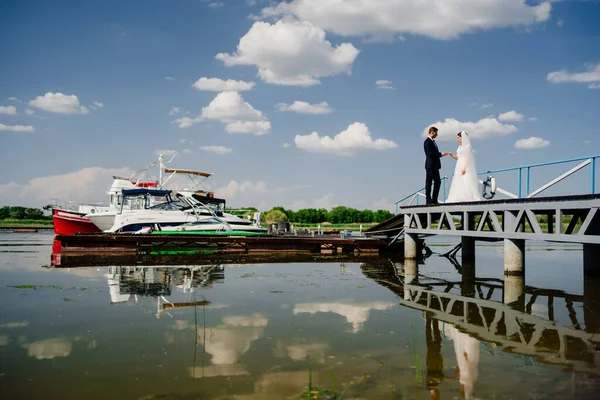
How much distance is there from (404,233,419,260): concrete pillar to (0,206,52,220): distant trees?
125941 mm

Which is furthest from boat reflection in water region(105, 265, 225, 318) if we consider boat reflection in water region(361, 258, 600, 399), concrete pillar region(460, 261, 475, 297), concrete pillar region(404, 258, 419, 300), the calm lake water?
concrete pillar region(460, 261, 475, 297)

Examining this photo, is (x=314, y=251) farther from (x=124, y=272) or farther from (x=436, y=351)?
(x=436, y=351)

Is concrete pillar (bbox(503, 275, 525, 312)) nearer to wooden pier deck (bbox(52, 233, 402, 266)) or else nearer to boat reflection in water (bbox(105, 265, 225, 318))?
boat reflection in water (bbox(105, 265, 225, 318))

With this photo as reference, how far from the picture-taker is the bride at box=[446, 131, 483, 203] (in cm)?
1558

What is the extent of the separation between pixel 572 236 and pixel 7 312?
1242cm

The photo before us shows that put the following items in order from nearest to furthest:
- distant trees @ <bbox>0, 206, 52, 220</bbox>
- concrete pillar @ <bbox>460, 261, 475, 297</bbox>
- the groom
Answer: concrete pillar @ <bbox>460, 261, 475, 297</bbox> < the groom < distant trees @ <bbox>0, 206, 52, 220</bbox>

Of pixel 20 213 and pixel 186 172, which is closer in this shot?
pixel 186 172

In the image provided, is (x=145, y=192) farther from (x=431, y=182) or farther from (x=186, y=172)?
(x=431, y=182)

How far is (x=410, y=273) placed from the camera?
15.7 m

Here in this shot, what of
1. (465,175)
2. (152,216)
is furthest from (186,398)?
(152,216)

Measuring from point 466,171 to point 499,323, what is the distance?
861cm

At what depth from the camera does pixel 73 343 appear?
662 cm

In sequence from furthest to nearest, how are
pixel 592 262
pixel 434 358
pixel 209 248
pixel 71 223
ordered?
pixel 71 223, pixel 209 248, pixel 592 262, pixel 434 358

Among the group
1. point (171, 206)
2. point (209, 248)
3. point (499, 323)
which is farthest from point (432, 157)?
point (171, 206)
